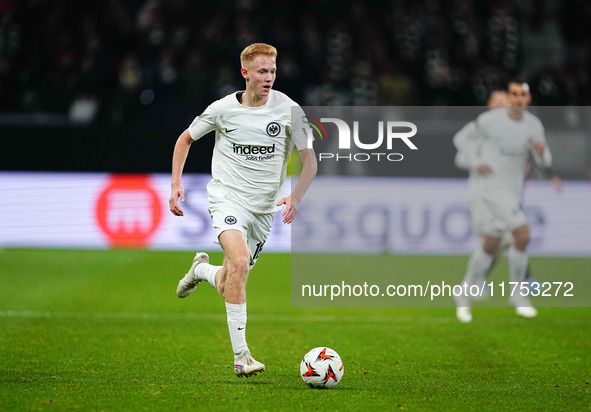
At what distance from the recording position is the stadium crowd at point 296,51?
17.0 meters

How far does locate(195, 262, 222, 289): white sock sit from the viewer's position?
273 inches

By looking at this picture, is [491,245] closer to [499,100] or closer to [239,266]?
[499,100]

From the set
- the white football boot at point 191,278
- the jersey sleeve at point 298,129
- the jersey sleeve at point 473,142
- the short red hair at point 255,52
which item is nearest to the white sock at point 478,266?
the jersey sleeve at point 473,142

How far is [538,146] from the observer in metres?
10.0

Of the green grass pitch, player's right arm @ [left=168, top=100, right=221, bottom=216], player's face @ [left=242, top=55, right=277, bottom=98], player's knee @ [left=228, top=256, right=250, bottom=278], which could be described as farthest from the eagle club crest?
the green grass pitch

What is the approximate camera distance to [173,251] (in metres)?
14.3

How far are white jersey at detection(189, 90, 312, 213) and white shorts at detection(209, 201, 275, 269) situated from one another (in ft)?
0.21

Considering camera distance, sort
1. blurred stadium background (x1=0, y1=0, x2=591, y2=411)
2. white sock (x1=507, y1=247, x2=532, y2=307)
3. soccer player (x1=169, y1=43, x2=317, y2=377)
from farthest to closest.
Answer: white sock (x1=507, y1=247, x2=532, y2=307)
blurred stadium background (x1=0, y1=0, x2=591, y2=411)
soccer player (x1=169, y1=43, x2=317, y2=377)

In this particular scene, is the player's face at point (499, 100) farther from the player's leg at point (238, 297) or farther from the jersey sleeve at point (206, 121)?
the player's leg at point (238, 297)

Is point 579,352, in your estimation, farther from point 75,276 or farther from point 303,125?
point 75,276

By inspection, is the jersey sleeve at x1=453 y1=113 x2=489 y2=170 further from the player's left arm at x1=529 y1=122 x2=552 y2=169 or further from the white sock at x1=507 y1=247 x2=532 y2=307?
the white sock at x1=507 y1=247 x2=532 y2=307

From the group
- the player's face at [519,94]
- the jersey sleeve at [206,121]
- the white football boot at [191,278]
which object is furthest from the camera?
the player's face at [519,94]

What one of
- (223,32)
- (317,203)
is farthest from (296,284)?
(223,32)

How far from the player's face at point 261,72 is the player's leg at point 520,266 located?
183 inches
